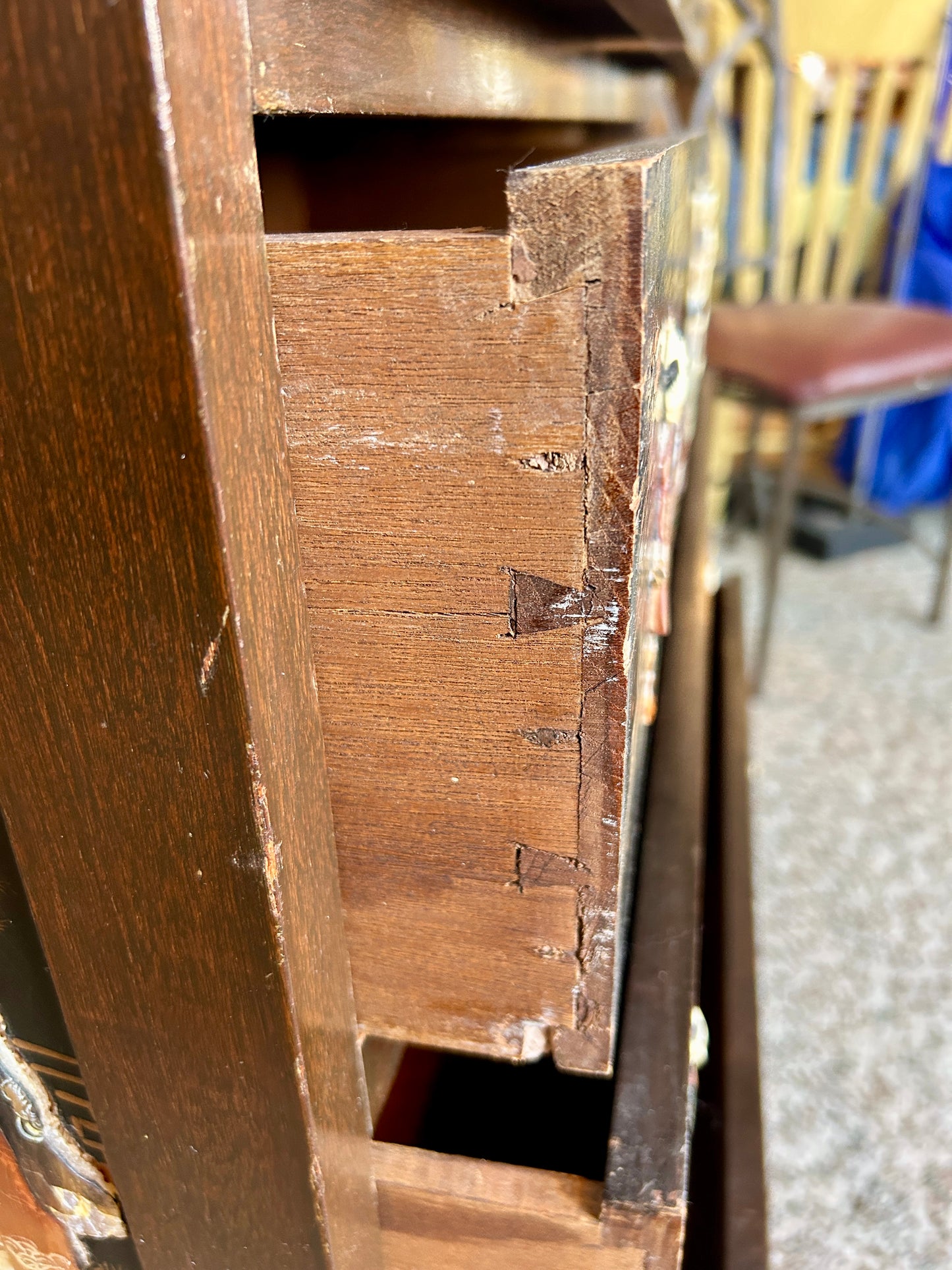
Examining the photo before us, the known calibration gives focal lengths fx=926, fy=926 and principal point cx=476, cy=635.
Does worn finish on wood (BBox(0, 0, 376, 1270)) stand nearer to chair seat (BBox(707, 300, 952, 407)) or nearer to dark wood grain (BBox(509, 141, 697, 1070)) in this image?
dark wood grain (BBox(509, 141, 697, 1070))

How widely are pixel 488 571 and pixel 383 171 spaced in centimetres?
38

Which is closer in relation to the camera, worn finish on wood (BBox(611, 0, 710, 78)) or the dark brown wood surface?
the dark brown wood surface

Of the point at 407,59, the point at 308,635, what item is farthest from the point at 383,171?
the point at 308,635

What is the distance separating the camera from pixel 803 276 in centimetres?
200

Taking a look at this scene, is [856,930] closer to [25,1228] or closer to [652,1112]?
[652,1112]

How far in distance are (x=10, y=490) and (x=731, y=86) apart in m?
2.02

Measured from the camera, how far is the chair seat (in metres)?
1.29

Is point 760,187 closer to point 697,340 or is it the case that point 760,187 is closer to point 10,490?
point 697,340

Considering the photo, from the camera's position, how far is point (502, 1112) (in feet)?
1.96

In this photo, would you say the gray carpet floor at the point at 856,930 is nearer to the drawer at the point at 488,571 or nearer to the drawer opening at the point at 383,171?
the drawer at the point at 488,571

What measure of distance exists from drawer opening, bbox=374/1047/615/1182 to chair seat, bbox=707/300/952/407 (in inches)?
39.6

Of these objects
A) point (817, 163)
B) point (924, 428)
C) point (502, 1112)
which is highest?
point (817, 163)

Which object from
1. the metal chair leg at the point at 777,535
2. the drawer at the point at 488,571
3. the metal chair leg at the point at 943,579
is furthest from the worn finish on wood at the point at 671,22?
the metal chair leg at the point at 943,579

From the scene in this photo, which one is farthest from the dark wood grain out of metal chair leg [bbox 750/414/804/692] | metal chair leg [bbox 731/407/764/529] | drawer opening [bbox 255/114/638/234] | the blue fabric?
the blue fabric
